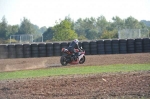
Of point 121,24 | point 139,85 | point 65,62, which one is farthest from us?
point 121,24

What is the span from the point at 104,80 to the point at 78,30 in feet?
399

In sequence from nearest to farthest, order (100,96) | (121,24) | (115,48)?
1. (100,96)
2. (115,48)
3. (121,24)

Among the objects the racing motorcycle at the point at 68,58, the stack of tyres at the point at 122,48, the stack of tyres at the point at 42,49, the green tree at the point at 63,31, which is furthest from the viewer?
the green tree at the point at 63,31

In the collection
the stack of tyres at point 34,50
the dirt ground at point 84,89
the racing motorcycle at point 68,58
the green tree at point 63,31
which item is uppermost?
the green tree at point 63,31

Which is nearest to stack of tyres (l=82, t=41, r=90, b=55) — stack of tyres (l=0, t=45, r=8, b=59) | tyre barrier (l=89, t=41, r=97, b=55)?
tyre barrier (l=89, t=41, r=97, b=55)

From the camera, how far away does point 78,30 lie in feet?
451

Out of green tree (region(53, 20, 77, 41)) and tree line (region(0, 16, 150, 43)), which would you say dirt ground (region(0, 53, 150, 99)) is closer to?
green tree (region(53, 20, 77, 41))

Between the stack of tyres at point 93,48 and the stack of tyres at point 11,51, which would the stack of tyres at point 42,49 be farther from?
the stack of tyres at point 93,48

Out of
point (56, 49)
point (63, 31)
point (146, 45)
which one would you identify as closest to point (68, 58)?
point (56, 49)

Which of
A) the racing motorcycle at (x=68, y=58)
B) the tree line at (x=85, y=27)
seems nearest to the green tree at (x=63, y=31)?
the tree line at (x=85, y=27)

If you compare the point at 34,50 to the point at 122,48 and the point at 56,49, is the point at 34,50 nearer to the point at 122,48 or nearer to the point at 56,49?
the point at 56,49

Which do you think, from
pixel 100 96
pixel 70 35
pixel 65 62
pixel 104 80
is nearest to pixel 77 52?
pixel 65 62

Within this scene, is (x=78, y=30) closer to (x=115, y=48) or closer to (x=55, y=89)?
(x=115, y=48)

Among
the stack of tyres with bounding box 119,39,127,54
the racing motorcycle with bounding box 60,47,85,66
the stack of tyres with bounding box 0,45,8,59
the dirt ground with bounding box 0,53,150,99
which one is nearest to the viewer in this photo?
the dirt ground with bounding box 0,53,150,99
